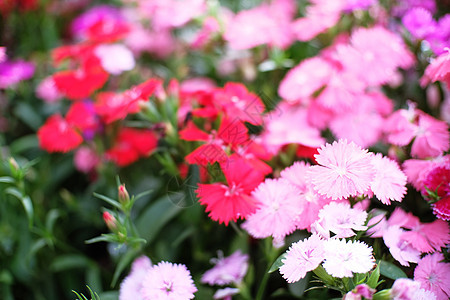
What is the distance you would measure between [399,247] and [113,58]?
82 centimetres

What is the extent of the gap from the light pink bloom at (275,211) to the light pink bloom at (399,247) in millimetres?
155

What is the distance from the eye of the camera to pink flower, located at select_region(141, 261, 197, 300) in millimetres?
620

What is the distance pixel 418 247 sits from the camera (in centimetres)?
64

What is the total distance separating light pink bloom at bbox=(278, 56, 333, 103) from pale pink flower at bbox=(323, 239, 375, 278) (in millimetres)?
422

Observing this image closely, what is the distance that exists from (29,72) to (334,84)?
87cm

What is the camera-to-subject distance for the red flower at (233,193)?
65 centimetres

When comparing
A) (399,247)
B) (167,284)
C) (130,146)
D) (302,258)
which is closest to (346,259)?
(302,258)

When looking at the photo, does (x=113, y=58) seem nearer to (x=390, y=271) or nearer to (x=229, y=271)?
(x=229, y=271)

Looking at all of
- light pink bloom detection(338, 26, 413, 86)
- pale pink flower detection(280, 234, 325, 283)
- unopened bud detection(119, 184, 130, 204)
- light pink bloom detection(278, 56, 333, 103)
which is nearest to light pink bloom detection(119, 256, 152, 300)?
unopened bud detection(119, 184, 130, 204)

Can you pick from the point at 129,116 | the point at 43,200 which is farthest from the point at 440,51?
the point at 43,200

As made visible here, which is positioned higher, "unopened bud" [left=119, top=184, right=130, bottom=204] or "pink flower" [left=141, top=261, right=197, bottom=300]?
"unopened bud" [left=119, top=184, right=130, bottom=204]

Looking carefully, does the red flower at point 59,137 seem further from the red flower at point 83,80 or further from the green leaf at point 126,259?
the green leaf at point 126,259

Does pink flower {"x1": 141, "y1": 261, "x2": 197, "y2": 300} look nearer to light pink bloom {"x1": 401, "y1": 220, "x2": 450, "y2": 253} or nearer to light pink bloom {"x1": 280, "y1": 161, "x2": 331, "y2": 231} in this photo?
light pink bloom {"x1": 280, "y1": 161, "x2": 331, "y2": 231}

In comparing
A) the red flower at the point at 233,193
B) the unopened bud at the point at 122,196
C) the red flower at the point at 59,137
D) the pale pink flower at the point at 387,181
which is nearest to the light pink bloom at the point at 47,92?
the red flower at the point at 59,137
